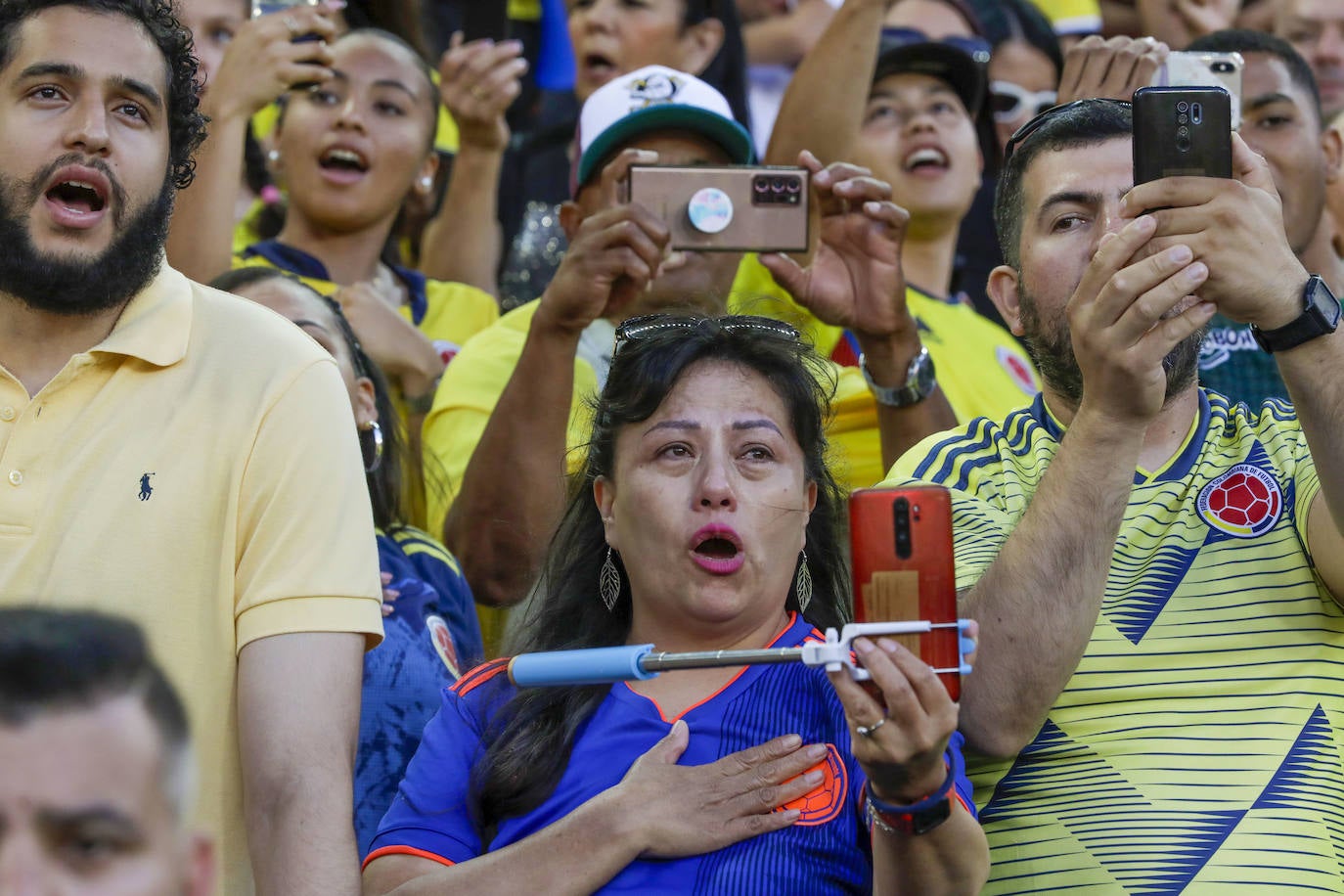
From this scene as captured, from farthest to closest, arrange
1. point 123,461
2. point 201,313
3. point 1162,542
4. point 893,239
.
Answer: point 893,239, point 1162,542, point 201,313, point 123,461

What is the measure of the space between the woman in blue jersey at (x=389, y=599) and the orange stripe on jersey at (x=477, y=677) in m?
0.27

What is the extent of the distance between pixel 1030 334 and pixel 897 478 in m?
0.38

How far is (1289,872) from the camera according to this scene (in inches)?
114

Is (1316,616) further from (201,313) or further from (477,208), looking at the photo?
(477,208)

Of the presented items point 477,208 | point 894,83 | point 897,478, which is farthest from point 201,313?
point 894,83

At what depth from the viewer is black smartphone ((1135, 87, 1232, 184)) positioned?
2840 mm

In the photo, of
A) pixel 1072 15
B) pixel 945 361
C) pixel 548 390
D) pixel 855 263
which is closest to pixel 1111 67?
pixel 855 263

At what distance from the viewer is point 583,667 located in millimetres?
2529

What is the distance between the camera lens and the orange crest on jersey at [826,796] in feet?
9.27

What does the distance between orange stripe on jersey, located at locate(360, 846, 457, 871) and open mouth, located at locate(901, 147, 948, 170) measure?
3.23 meters

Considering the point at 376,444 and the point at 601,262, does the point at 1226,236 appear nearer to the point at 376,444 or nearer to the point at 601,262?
the point at 601,262

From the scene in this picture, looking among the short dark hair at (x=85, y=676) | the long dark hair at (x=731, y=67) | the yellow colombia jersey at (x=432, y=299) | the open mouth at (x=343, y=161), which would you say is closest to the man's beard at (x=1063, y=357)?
the yellow colombia jersey at (x=432, y=299)

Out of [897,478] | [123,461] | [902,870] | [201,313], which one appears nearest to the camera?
[902,870]

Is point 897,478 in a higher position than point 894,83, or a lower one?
lower
